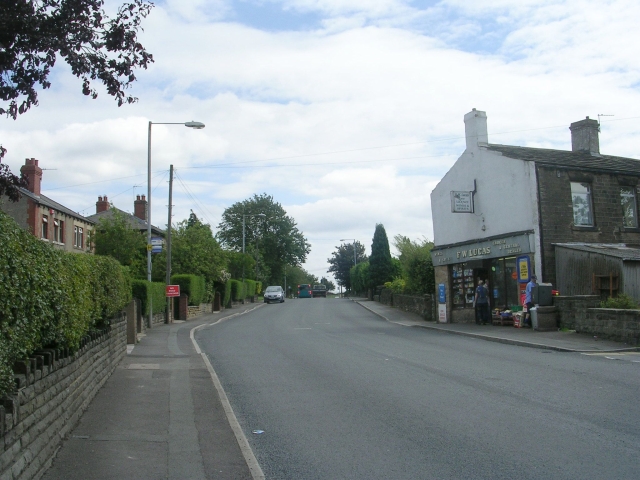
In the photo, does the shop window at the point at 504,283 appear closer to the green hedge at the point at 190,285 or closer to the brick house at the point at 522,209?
the brick house at the point at 522,209

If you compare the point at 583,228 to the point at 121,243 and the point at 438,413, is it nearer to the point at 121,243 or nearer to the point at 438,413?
the point at 438,413

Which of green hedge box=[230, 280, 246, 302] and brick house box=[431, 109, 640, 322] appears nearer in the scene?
brick house box=[431, 109, 640, 322]

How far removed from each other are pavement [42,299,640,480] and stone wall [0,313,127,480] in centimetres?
20

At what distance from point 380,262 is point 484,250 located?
36.8 metres

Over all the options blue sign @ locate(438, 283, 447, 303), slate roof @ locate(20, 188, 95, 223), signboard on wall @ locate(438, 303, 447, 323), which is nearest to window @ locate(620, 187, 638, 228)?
blue sign @ locate(438, 283, 447, 303)

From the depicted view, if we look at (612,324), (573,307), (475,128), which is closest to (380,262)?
(475,128)

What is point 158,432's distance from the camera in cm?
770

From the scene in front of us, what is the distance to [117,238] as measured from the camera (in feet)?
116

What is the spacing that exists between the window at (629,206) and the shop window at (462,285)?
6.50 m

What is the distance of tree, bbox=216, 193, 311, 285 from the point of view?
296ft

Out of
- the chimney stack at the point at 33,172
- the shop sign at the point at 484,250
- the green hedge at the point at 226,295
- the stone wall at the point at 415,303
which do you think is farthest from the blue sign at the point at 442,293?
the chimney stack at the point at 33,172

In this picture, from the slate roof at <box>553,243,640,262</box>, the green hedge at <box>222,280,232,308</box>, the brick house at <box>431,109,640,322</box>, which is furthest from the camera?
the green hedge at <box>222,280,232,308</box>

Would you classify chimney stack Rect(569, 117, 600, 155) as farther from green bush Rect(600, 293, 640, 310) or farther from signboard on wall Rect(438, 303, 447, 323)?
green bush Rect(600, 293, 640, 310)

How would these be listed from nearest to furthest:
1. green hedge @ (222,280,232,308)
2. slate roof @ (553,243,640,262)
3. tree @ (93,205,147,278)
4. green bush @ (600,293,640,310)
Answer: green bush @ (600,293,640,310)
slate roof @ (553,243,640,262)
tree @ (93,205,147,278)
green hedge @ (222,280,232,308)
